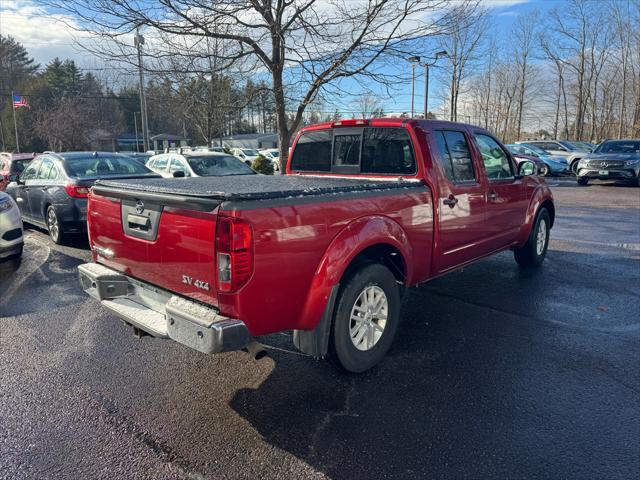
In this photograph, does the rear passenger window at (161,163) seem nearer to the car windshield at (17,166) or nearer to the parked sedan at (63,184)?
the car windshield at (17,166)

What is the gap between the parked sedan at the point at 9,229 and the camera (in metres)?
6.55

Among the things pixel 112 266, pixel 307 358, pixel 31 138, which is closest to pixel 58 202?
pixel 112 266

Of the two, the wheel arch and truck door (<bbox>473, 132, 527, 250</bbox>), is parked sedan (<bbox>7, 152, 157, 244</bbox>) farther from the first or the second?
the wheel arch

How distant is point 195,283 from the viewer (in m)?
2.88

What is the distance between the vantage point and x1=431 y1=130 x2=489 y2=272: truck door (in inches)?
174

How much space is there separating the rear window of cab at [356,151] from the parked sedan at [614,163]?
56.1 ft

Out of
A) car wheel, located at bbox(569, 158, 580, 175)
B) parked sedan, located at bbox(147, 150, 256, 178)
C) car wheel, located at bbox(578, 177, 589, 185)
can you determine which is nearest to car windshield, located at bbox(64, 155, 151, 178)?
parked sedan, located at bbox(147, 150, 256, 178)

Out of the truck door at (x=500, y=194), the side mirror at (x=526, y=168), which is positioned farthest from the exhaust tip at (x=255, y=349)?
the side mirror at (x=526, y=168)

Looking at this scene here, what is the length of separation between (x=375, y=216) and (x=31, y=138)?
6543cm

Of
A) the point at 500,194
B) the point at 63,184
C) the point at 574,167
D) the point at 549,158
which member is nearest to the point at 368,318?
the point at 500,194

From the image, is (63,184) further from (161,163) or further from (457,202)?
(457,202)

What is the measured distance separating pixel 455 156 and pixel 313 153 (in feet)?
5.05

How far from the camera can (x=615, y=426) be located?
294 centimetres

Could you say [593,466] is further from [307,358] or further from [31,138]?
[31,138]
